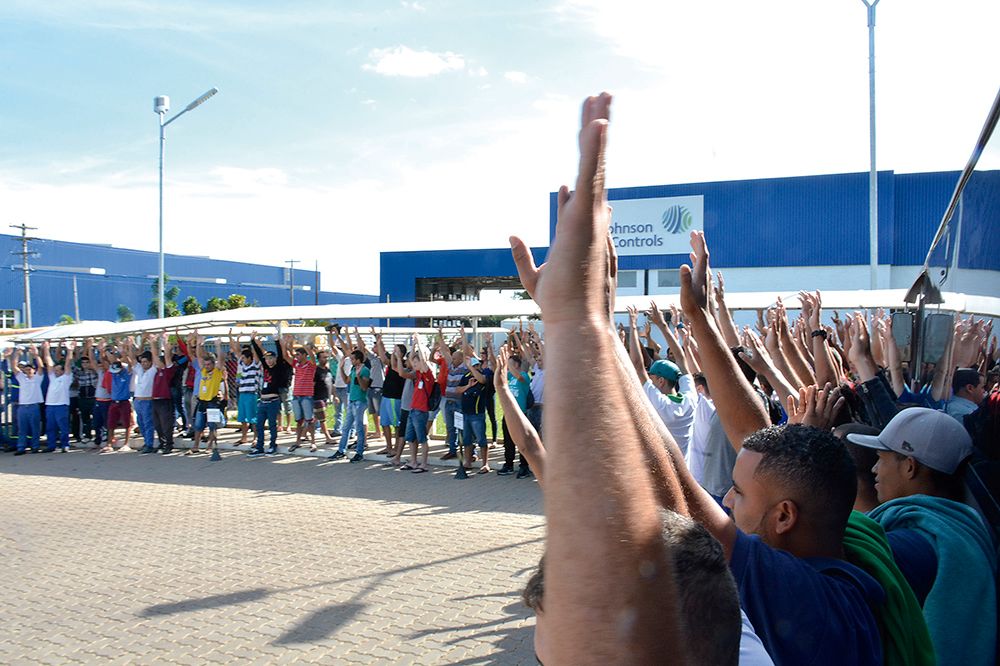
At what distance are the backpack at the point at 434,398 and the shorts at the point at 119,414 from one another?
6.91 metres

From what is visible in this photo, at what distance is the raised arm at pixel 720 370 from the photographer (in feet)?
8.62

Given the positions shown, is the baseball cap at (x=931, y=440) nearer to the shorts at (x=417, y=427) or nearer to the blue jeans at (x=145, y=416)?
the shorts at (x=417, y=427)

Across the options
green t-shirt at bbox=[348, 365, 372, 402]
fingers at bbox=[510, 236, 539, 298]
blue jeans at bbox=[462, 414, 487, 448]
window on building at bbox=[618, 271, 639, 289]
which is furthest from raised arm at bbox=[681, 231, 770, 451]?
window on building at bbox=[618, 271, 639, 289]

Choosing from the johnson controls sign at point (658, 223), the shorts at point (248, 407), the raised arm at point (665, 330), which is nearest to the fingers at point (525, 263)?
the raised arm at point (665, 330)

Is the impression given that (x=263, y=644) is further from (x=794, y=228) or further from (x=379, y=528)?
(x=794, y=228)

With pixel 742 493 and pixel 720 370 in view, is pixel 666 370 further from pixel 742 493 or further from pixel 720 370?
pixel 742 493

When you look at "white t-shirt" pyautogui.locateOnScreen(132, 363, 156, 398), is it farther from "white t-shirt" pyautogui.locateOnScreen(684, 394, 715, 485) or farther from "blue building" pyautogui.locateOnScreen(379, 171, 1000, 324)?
"blue building" pyautogui.locateOnScreen(379, 171, 1000, 324)

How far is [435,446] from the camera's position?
15.5 metres

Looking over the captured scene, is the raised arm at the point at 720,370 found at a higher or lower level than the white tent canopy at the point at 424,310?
lower

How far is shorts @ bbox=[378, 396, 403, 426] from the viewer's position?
542 inches

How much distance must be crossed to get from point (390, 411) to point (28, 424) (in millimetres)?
7582

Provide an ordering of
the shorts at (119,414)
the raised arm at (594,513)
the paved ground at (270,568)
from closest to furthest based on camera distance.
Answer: the raised arm at (594,513), the paved ground at (270,568), the shorts at (119,414)

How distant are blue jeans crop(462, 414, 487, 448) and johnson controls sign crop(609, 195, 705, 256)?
87.0 ft

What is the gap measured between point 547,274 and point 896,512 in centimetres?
192
